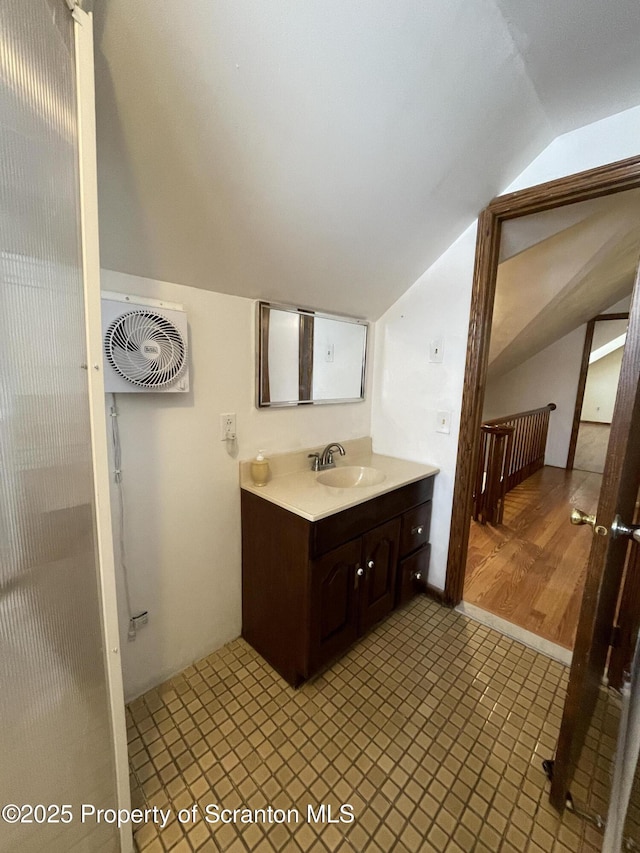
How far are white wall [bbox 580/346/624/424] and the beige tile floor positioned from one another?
6489 millimetres

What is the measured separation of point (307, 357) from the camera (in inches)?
68.0

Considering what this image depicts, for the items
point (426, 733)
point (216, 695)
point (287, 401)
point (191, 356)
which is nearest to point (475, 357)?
point (287, 401)

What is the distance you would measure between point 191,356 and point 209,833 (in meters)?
1.50

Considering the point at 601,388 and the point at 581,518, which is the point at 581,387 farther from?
the point at 581,518

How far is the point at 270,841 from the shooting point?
36.8 inches

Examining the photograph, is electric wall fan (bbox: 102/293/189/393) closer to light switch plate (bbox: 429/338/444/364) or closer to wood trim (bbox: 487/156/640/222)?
light switch plate (bbox: 429/338/444/364)

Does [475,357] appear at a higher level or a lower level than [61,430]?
higher

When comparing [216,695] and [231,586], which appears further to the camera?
[231,586]

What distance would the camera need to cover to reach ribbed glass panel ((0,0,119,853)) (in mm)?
521

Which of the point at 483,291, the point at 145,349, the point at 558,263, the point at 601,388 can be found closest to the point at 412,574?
the point at 483,291

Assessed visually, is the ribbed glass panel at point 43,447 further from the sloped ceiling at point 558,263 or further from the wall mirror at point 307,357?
the sloped ceiling at point 558,263

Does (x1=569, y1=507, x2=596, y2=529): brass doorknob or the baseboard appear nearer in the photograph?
(x1=569, y1=507, x2=596, y2=529): brass doorknob

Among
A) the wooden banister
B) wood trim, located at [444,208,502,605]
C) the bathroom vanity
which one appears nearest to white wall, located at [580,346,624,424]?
the wooden banister

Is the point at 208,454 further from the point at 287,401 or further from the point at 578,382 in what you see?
the point at 578,382
